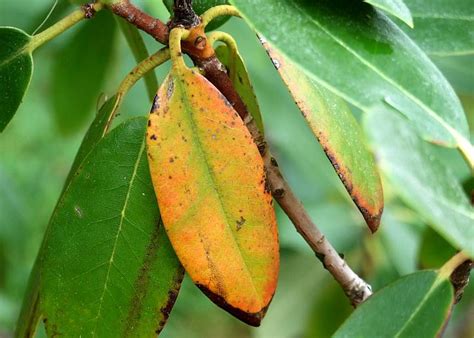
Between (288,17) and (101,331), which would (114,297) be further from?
(288,17)

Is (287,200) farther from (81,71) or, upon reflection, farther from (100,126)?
(81,71)

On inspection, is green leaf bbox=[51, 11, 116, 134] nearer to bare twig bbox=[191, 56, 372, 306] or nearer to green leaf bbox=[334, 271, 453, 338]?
bare twig bbox=[191, 56, 372, 306]

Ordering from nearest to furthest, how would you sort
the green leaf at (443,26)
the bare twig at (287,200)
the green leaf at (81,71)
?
the bare twig at (287,200), the green leaf at (443,26), the green leaf at (81,71)

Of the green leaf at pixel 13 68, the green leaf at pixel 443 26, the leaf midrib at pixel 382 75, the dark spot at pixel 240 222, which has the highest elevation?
the green leaf at pixel 13 68

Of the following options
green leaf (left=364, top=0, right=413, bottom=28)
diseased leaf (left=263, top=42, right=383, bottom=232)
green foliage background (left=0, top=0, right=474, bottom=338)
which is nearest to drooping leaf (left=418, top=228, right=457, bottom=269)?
green foliage background (left=0, top=0, right=474, bottom=338)

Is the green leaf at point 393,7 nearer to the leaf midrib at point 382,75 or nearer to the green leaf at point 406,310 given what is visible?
the leaf midrib at point 382,75

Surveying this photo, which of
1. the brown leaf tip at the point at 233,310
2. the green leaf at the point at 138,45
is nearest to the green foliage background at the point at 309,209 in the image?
the green leaf at the point at 138,45
